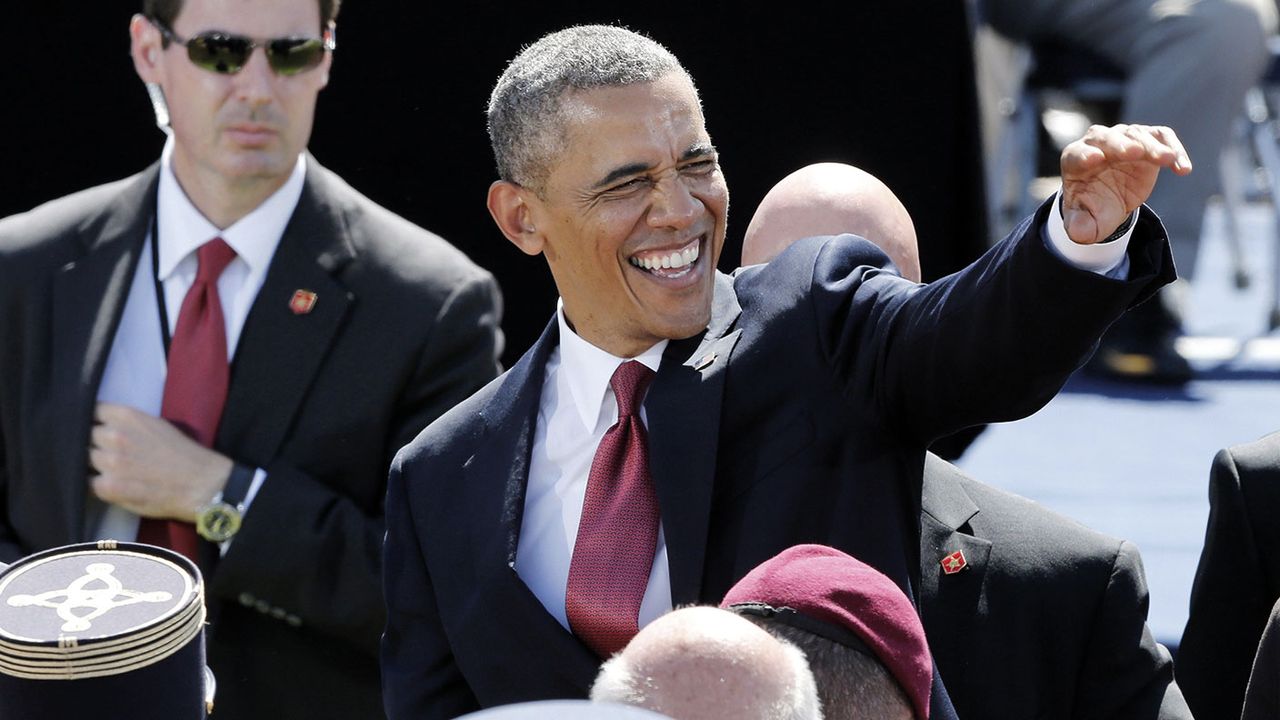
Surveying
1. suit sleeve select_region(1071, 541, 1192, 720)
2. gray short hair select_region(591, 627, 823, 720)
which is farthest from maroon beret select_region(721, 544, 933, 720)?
suit sleeve select_region(1071, 541, 1192, 720)

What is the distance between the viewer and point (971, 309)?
2.09 meters

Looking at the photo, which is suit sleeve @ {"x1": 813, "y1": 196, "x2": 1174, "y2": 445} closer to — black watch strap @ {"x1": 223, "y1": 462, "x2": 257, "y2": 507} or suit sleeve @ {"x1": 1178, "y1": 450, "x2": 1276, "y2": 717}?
suit sleeve @ {"x1": 1178, "y1": 450, "x2": 1276, "y2": 717}

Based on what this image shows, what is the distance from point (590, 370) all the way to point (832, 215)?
21.4 inches

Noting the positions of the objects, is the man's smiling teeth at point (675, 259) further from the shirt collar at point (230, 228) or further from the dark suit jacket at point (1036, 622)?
the shirt collar at point (230, 228)

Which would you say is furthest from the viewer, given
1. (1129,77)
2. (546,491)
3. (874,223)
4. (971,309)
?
(1129,77)

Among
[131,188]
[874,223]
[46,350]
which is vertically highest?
[874,223]

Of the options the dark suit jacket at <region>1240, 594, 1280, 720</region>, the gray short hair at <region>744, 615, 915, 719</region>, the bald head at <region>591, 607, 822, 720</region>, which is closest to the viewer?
the bald head at <region>591, 607, 822, 720</region>

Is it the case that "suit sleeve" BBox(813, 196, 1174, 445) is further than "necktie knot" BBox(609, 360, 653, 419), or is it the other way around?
"necktie knot" BBox(609, 360, 653, 419)

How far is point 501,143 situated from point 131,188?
1.34 meters

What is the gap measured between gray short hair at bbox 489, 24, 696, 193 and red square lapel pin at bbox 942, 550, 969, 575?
805 mm

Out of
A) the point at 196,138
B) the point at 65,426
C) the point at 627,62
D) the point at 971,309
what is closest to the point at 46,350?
the point at 65,426

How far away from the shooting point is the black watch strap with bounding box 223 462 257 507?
3424mm

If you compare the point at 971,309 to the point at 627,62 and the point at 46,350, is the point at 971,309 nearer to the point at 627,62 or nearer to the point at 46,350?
the point at 627,62

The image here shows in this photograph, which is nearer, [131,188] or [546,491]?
[546,491]
